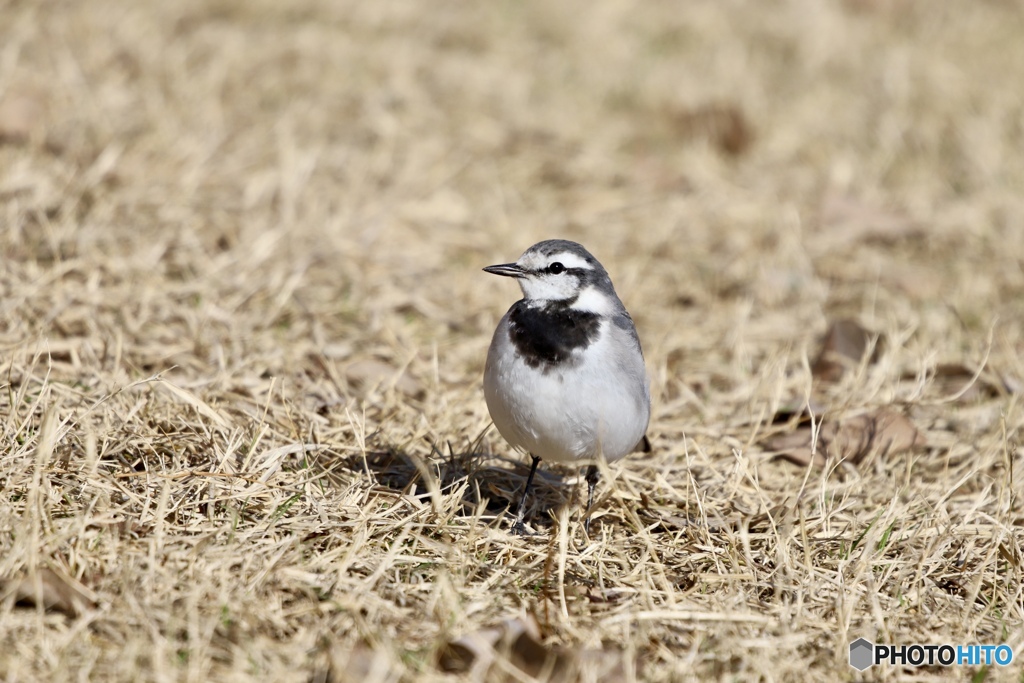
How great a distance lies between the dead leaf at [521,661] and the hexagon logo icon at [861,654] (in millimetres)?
860

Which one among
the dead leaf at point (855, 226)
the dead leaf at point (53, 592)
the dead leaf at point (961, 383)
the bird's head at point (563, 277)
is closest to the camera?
the dead leaf at point (53, 592)

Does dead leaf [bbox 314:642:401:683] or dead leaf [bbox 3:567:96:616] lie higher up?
dead leaf [bbox 3:567:96:616]

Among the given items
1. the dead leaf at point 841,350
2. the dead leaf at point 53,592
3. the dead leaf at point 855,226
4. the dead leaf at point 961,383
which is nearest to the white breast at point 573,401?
the dead leaf at point 53,592

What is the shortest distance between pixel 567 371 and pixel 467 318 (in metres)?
2.67

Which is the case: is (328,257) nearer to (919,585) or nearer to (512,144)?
(512,144)

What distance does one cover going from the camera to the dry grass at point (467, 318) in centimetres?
Answer: 384

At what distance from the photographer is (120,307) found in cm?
596

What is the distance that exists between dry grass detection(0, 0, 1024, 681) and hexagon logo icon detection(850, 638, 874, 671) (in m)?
0.05

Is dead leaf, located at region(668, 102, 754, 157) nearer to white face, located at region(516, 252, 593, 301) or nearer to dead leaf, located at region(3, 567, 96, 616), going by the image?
white face, located at region(516, 252, 593, 301)

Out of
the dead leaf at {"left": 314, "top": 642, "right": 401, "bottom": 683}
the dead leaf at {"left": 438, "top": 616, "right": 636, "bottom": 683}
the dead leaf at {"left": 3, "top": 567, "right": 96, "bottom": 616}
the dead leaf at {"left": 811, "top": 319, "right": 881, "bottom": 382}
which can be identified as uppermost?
the dead leaf at {"left": 3, "top": 567, "right": 96, "bottom": 616}

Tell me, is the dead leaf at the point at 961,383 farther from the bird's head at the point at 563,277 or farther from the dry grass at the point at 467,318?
the bird's head at the point at 563,277

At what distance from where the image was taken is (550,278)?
487cm

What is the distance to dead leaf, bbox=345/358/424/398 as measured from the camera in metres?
5.82

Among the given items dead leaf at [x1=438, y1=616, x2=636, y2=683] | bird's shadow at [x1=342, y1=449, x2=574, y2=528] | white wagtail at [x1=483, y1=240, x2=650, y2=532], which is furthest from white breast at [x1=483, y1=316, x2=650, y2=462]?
dead leaf at [x1=438, y1=616, x2=636, y2=683]
